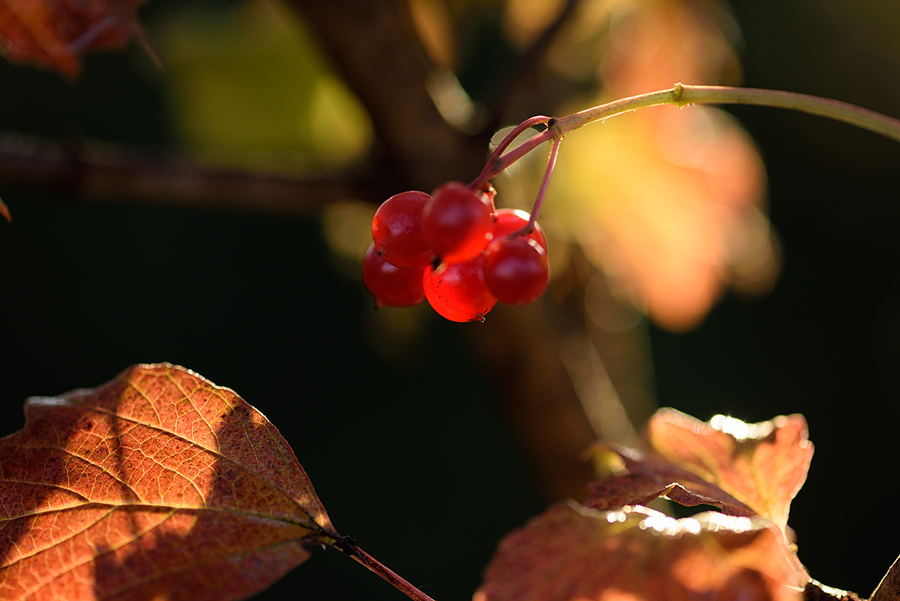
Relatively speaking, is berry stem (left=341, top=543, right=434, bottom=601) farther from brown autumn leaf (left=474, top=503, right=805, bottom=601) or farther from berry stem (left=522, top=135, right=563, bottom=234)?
berry stem (left=522, top=135, right=563, bottom=234)

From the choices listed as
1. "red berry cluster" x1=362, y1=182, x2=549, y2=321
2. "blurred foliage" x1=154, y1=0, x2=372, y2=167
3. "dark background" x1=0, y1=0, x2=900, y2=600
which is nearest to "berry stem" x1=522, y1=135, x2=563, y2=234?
"red berry cluster" x1=362, y1=182, x2=549, y2=321

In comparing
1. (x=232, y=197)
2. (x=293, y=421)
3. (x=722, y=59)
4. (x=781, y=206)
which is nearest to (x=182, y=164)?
(x=232, y=197)

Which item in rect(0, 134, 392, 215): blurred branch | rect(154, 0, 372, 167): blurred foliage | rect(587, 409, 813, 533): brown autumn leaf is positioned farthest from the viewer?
rect(154, 0, 372, 167): blurred foliage

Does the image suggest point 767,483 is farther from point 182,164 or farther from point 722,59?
point 722,59

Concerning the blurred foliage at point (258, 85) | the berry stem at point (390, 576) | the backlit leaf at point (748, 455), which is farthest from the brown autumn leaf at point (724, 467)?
the blurred foliage at point (258, 85)

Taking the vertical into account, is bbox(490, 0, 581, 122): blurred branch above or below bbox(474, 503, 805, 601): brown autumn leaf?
above

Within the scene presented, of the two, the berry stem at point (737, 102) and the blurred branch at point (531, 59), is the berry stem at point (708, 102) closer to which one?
the berry stem at point (737, 102)
